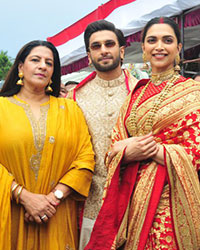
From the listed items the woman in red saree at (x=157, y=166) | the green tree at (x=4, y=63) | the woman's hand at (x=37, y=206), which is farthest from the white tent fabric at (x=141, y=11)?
the green tree at (x=4, y=63)

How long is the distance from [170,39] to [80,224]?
5.35ft

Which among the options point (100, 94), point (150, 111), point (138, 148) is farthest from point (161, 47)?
point (100, 94)

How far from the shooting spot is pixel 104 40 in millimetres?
3031

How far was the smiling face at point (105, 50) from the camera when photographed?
3.02 meters

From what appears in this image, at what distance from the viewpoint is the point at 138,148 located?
215 centimetres

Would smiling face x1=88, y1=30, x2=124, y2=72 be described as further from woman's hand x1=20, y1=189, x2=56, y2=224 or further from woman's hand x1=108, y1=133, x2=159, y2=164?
woman's hand x1=20, y1=189, x2=56, y2=224

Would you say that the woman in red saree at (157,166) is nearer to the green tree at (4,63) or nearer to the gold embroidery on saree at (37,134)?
the gold embroidery on saree at (37,134)

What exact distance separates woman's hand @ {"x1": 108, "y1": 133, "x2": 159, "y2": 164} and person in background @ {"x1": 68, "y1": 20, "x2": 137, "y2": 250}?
0.64m

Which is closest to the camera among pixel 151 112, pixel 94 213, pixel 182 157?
pixel 182 157

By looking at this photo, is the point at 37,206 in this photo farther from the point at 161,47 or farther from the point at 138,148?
the point at 161,47

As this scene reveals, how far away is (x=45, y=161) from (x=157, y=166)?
931mm

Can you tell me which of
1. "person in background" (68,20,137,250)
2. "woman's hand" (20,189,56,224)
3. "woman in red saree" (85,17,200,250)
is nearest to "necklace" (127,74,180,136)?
"woman in red saree" (85,17,200,250)

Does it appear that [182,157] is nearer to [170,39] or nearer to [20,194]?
[170,39]

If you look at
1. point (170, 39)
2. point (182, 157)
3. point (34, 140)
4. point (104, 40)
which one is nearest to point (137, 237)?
point (182, 157)
